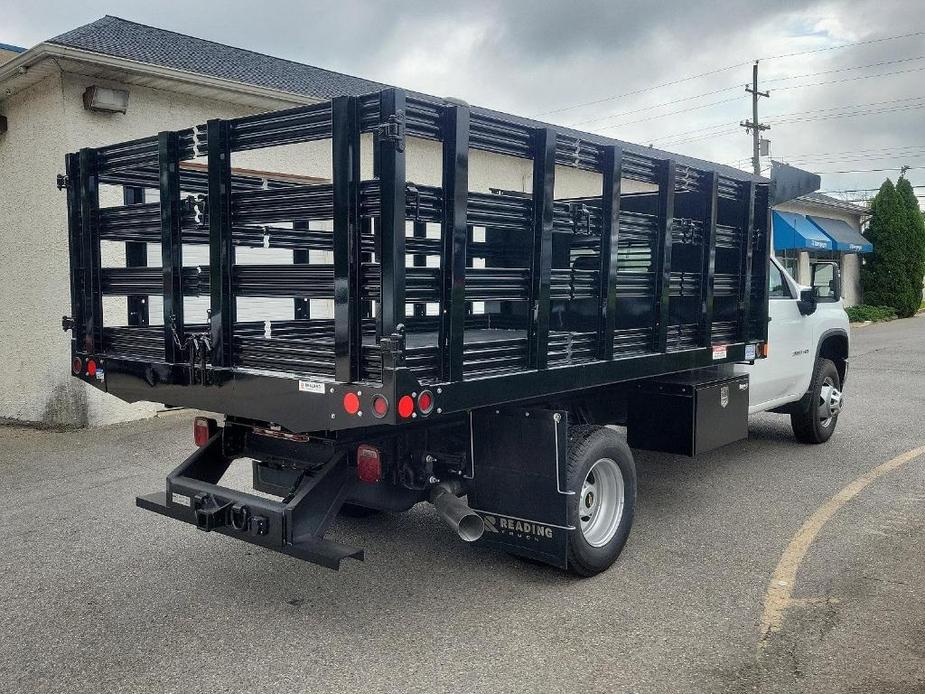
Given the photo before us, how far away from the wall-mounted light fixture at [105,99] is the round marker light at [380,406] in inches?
277

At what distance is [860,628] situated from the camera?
401 cm

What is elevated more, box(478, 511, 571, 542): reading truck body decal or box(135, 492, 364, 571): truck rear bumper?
box(135, 492, 364, 571): truck rear bumper

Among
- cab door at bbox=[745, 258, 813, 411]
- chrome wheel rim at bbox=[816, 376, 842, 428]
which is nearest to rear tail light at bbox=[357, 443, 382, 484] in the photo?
cab door at bbox=[745, 258, 813, 411]

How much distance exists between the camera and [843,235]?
28578 mm

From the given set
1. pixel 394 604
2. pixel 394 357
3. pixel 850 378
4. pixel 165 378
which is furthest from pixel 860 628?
pixel 850 378

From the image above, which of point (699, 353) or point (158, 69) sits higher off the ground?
point (158, 69)

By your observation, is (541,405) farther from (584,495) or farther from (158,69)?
(158,69)

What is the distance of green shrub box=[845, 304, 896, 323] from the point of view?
89.5ft

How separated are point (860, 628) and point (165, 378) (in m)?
3.70

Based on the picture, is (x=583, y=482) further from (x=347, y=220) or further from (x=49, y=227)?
(x=49, y=227)

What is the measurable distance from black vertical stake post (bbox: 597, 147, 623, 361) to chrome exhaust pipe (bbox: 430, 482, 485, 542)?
3.83ft

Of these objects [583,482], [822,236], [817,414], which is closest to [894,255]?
[822,236]

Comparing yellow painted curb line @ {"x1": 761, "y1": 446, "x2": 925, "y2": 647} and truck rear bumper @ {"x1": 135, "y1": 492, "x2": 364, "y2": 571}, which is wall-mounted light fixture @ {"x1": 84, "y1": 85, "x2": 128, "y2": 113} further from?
yellow painted curb line @ {"x1": 761, "y1": 446, "x2": 925, "y2": 647}

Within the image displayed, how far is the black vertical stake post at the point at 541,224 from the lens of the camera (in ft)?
13.5
